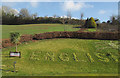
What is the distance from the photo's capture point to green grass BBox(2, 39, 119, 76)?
469 inches

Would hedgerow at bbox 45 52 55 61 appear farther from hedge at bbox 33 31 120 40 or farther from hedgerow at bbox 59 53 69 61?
hedge at bbox 33 31 120 40

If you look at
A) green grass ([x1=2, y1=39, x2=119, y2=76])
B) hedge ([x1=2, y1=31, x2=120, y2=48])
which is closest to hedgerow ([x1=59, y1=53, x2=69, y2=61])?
green grass ([x1=2, y1=39, x2=119, y2=76])

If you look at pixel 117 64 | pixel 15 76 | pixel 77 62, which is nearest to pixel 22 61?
pixel 15 76

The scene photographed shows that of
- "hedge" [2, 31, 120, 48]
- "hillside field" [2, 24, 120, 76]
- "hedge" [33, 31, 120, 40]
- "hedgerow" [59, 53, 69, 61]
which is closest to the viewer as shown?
"hillside field" [2, 24, 120, 76]

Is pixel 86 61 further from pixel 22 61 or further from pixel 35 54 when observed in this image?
pixel 22 61

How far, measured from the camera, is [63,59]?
14.6 metres

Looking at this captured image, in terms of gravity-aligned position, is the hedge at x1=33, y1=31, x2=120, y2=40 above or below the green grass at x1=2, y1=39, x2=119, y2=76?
above

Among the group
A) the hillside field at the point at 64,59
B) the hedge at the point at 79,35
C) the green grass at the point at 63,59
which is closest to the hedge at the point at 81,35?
the hedge at the point at 79,35

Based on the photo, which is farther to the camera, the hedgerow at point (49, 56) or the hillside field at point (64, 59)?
the hedgerow at point (49, 56)

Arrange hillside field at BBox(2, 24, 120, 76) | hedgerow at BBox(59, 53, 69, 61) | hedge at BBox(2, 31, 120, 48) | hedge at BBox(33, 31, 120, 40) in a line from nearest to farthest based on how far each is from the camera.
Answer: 1. hillside field at BBox(2, 24, 120, 76)
2. hedgerow at BBox(59, 53, 69, 61)
3. hedge at BBox(2, 31, 120, 48)
4. hedge at BBox(33, 31, 120, 40)

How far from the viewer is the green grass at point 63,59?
11.9 metres

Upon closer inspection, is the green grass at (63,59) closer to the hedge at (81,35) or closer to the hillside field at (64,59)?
the hillside field at (64,59)

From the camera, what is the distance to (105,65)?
13.6 m

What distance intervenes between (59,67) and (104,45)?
9089mm
